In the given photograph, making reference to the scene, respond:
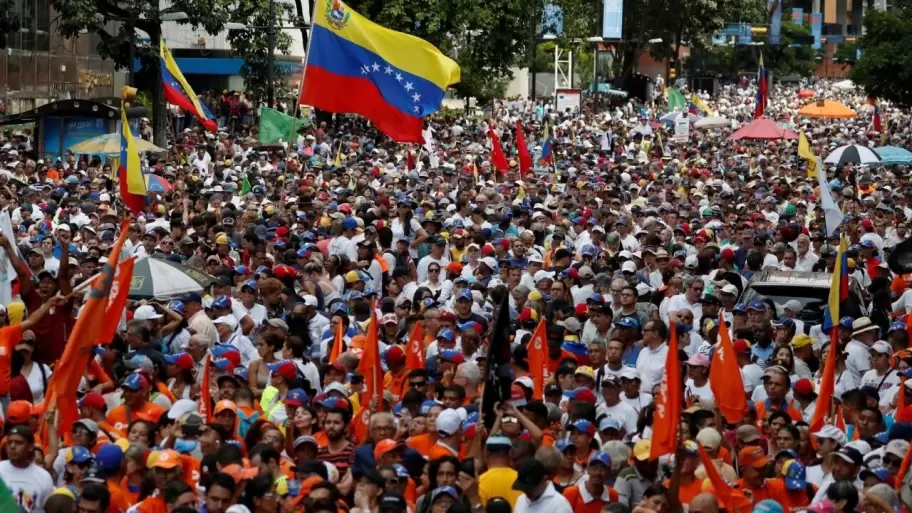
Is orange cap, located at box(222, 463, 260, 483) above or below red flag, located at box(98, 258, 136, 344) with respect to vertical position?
below

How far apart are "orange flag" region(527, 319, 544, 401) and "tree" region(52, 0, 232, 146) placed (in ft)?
77.1

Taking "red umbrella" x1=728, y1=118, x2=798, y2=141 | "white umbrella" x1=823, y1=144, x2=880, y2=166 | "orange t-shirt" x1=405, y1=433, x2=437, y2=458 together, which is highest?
"orange t-shirt" x1=405, y1=433, x2=437, y2=458

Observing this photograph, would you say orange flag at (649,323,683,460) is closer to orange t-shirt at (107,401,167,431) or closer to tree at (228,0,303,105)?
orange t-shirt at (107,401,167,431)

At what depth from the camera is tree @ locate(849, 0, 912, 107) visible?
38.0m

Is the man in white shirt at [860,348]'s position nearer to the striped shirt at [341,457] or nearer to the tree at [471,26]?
the striped shirt at [341,457]

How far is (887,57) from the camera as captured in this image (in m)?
38.2

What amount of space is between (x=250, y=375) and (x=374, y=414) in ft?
6.70

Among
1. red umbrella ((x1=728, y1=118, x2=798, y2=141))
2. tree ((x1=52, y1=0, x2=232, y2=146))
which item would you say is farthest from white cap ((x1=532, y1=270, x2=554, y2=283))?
red umbrella ((x1=728, y1=118, x2=798, y2=141))

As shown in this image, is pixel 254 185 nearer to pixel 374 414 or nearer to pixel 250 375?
pixel 250 375

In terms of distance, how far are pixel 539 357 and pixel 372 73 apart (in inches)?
285

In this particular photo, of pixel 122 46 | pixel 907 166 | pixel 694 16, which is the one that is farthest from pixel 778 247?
pixel 694 16

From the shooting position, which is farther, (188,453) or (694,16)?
(694,16)

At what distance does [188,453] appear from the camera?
29.5 ft

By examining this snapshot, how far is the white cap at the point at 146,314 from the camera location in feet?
41.2
